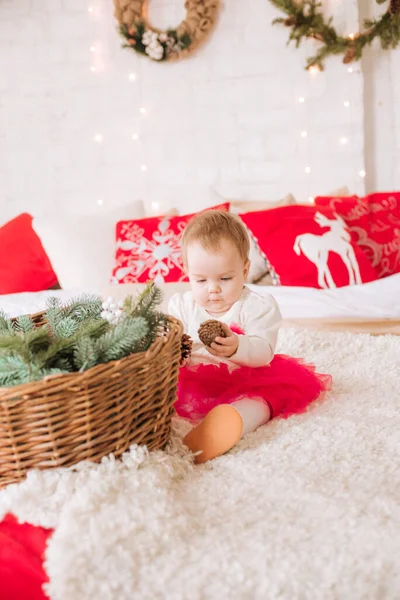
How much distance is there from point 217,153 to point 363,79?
73 cm

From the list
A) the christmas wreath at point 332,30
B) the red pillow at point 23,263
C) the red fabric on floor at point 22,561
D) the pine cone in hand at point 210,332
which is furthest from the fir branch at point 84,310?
the christmas wreath at point 332,30

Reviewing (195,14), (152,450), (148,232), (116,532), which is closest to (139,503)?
(116,532)

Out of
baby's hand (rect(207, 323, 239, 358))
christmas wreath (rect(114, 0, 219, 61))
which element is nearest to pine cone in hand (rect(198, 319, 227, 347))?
baby's hand (rect(207, 323, 239, 358))

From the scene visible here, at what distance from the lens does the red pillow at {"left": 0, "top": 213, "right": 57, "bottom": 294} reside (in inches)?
103

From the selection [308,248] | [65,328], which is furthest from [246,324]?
[308,248]

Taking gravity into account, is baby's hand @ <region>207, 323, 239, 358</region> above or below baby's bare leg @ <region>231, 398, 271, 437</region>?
above

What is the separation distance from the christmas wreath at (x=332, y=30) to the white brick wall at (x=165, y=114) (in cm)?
8

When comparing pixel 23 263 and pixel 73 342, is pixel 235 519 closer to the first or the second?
pixel 73 342

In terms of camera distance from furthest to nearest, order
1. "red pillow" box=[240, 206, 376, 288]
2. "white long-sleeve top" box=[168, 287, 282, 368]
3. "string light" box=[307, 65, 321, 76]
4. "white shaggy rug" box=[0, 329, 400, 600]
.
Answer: "string light" box=[307, 65, 321, 76] < "red pillow" box=[240, 206, 376, 288] < "white long-sleeve top" box=[168, 287, 282, 368] < "white shaggy rug" box=[0, 329, 400, 600]

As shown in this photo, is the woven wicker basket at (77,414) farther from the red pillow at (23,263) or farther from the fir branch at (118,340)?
the red pillow at (23,263)

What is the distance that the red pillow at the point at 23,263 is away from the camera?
8.59 ft

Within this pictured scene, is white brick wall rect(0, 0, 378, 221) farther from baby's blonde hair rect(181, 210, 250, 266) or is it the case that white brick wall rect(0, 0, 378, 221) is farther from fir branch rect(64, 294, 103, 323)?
fir branch rect(64, 294, 103, 323)

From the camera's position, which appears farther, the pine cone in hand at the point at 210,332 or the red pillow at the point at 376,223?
the red pillow at the point at 376,223

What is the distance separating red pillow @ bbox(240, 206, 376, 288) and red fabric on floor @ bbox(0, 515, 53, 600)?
65.1 inches
